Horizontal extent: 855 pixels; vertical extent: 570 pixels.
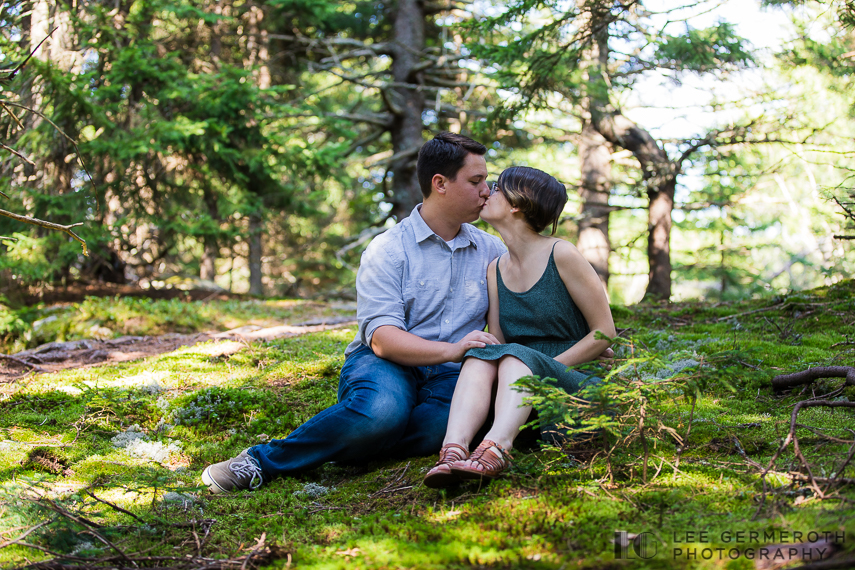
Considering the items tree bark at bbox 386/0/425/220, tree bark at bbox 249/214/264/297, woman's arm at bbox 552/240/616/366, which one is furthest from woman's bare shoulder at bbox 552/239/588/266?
tree bark at bbox 249/214/264/297

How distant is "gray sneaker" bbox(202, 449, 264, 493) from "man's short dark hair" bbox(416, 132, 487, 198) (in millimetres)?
2018

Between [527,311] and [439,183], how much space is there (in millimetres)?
1010

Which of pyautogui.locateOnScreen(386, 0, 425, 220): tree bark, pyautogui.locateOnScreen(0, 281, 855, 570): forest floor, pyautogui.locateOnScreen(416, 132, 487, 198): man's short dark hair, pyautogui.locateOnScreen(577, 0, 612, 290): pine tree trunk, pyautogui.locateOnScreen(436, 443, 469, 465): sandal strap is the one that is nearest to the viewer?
pyautogui.locateOnScreen(0, 281, 855, 570): forest floor

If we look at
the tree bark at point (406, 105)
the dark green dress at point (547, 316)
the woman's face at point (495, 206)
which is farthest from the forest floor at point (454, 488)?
the tree bark at point (406, 105)

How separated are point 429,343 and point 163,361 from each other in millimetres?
3168

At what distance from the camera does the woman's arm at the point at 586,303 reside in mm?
3094

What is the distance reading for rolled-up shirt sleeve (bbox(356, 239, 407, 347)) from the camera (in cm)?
339

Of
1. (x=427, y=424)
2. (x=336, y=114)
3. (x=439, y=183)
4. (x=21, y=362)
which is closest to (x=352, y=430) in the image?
(x=427, y=424)

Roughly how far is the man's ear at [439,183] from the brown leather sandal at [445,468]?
1.67 m

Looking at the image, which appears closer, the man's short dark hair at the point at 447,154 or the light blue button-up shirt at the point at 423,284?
the light blue button-up shirt at the point at 423,284

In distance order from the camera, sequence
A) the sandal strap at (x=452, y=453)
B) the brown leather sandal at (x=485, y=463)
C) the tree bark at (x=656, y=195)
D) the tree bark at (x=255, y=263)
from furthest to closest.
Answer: the tree bark at (x=255, y=263), the tree bark at (x=656, y=195), the sandal strap at (x=452, y=453), the brown leather sandal at (x=485, y=463)

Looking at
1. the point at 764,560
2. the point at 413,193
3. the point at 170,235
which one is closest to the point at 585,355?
the point at 764,560

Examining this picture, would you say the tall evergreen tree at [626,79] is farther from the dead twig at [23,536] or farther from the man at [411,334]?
the dead twig at [23,536]

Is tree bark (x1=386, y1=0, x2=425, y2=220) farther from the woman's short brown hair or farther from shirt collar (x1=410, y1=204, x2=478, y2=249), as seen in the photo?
the woman's short brown hair
